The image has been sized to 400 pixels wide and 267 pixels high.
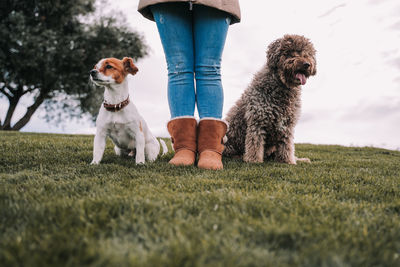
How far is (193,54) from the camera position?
12.0ft

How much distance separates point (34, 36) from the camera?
13.4 m

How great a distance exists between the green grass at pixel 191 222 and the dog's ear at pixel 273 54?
204cm

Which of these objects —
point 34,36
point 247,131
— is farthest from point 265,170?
point 34,36

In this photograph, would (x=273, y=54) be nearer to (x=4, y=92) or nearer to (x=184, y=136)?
(x=184, y=136)

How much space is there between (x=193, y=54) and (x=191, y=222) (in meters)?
2.48

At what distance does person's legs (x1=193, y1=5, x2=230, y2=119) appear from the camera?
342cm

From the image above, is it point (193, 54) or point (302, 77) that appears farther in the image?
point (302, 77)

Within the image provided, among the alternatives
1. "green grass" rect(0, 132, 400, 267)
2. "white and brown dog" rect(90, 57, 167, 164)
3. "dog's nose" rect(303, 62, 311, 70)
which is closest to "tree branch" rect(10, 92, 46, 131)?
"white and brown dog" rect(90, 57, 167, 164)

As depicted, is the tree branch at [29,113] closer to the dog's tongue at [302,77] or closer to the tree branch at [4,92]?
the tree branch at [4,92]

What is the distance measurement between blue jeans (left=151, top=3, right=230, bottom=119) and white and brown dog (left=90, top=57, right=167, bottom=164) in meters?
0.49

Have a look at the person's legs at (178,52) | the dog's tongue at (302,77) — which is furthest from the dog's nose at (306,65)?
the person's legs at (178,52)

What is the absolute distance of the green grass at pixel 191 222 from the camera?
1.26 meters

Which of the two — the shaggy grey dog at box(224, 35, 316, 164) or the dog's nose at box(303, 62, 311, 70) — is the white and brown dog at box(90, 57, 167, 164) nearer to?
the shaggy grey dog at box(224, 35, 316, 164)

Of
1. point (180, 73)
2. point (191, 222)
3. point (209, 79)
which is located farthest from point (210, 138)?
point (191, 222)
